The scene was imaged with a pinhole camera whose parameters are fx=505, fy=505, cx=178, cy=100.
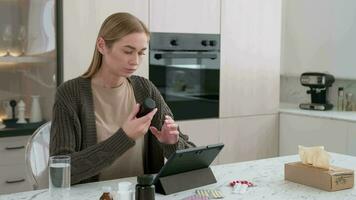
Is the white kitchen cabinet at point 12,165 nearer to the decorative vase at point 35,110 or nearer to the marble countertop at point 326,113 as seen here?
the decorative vase at point 35,110

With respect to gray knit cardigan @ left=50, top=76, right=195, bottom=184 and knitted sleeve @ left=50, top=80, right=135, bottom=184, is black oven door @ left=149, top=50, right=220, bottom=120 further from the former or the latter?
knitted sleeve @ left=50, top=80, right=135, bottom=184

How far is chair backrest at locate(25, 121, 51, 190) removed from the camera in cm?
201

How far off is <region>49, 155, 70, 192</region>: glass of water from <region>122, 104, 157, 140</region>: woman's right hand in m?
0.31

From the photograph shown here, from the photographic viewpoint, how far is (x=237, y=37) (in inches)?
151

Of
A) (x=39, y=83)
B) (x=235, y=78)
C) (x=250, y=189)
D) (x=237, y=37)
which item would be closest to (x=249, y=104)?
(x=235, y=78)

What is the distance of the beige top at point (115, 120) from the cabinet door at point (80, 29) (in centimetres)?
102

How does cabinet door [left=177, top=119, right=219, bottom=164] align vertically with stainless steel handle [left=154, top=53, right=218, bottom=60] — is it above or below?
below

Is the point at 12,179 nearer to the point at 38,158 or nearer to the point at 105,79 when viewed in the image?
the point at 38,158

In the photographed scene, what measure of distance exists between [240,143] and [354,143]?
0.89m

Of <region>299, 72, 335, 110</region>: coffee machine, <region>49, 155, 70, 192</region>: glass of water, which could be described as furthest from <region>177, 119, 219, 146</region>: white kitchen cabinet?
<region>49, 155, 70, 192</region>: glass of water

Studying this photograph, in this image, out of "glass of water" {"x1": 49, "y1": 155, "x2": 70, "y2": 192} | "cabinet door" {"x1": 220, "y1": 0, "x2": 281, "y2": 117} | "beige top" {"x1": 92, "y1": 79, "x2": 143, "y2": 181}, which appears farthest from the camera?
"cabinet door" {"x1": 220, "y1": 0, "x2": 281, "y2": 117}

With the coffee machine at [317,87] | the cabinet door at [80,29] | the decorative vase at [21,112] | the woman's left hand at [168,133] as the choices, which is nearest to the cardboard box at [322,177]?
the woman's left hand at [168,133]

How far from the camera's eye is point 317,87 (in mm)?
4090

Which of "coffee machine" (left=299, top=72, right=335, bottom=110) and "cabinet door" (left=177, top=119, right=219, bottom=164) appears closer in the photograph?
"cabinet door" (left=177, top=119, right=219, bottom=164)
